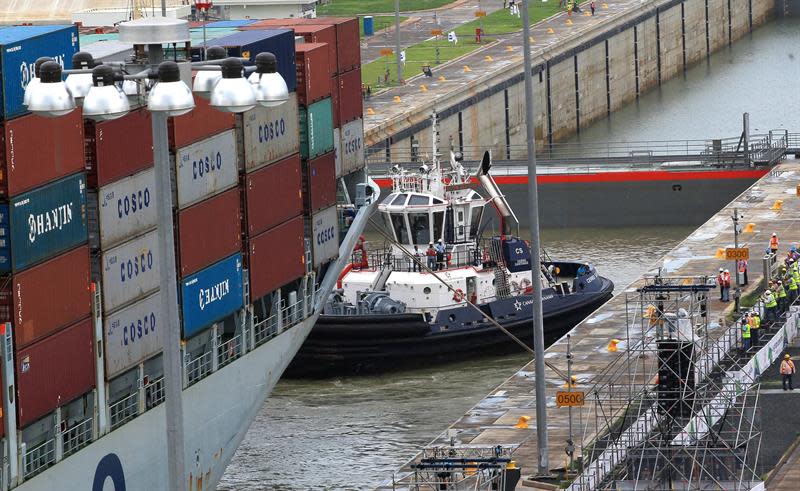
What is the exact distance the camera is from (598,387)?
1624 inches

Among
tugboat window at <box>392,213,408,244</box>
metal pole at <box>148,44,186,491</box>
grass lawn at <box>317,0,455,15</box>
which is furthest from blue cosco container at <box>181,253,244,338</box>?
grass lawn at <box>317,0,455,15</box>

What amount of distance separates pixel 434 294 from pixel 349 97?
24.9 feet

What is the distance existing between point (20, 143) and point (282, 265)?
408 inches

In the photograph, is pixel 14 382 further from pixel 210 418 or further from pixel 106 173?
pixel 210 418

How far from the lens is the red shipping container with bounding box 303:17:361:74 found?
44688mm

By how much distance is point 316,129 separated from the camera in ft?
133

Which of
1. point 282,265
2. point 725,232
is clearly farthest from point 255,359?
point 725,232

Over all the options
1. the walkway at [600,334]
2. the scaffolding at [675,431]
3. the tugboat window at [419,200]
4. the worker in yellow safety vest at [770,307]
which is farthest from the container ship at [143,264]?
the worker in yellow safety vest at [770,307]

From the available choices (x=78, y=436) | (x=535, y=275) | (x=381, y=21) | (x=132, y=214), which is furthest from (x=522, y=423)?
(x=381, y=21)

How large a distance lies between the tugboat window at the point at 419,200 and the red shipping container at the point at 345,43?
7.41 meters

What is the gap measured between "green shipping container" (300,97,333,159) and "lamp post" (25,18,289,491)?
60.1 ft

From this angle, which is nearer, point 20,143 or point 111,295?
point 20,143

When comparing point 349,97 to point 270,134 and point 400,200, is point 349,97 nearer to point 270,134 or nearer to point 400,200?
point 400,200

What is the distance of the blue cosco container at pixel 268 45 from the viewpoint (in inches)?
1438
